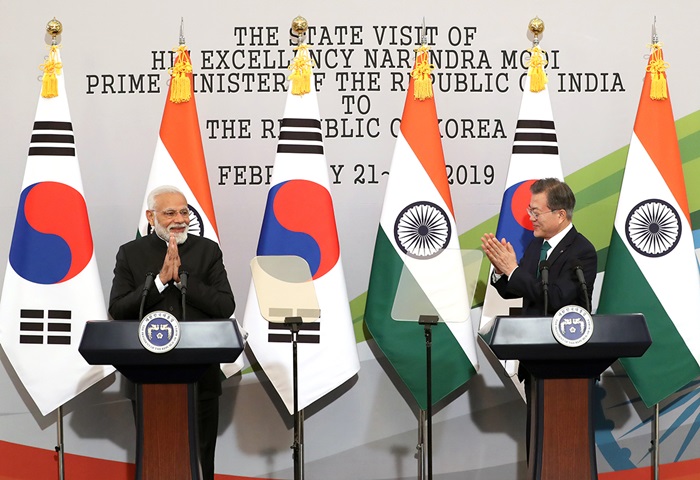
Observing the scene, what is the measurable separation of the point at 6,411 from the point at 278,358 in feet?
5.13

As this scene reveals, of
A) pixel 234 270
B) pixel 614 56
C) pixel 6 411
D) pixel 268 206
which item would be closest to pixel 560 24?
pixel 614 56

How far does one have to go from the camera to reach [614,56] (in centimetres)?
489

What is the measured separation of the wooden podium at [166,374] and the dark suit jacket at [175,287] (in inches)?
15.5

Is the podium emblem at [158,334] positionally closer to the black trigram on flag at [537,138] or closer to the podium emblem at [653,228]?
the black trigram on flag at [537,138]

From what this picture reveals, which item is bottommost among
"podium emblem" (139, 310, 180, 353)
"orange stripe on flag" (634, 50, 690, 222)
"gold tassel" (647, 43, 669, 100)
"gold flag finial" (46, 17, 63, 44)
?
"podium emblem" (139, 310, 180, 353)

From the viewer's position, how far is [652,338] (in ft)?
14.6

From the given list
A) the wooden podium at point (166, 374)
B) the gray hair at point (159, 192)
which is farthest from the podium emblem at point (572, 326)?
the gray hair at point (159, 192)

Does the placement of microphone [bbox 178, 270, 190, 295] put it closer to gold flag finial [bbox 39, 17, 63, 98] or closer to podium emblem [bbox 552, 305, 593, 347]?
A: podium emblem [bbox 552, 305, 593, 347]

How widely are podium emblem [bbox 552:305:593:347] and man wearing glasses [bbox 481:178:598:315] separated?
15.0 inches

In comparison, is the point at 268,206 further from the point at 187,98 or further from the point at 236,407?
the point at 236,407

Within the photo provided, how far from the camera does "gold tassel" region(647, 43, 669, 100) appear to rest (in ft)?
14.7

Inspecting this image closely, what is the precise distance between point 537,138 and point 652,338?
113 centimetres

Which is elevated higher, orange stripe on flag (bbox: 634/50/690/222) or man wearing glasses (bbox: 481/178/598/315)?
orange stripe on flag (bbox: 634/50/690/222)

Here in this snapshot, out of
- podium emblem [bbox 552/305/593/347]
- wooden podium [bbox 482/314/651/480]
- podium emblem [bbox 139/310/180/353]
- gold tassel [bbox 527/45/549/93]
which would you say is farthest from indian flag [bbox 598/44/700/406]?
podium emblem [bbox 139/310/180/353]
